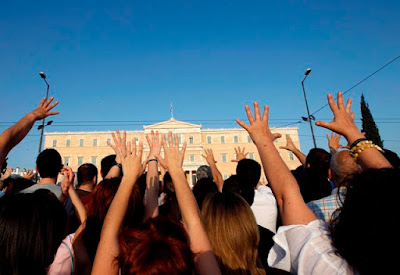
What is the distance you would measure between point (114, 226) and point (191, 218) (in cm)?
49

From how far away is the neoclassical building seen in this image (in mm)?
53969

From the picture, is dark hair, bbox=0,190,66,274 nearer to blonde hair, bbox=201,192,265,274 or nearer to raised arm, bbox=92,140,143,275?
raised arm, bbox=92,140,143,275

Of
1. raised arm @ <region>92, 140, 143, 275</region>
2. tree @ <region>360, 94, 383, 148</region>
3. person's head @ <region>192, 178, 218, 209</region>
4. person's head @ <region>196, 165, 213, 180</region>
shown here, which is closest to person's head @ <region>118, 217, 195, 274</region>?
raised arm @ <region>92, 140, 143, 275</region>

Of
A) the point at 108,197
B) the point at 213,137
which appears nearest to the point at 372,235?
the point at 108,197

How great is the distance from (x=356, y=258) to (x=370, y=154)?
3.10 feet

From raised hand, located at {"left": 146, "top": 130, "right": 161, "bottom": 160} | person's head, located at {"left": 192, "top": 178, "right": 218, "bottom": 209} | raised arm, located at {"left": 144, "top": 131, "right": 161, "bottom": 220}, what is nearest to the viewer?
raised arm, located at {"left": 144, "top": 131, "right": 161, "bottom": 220}

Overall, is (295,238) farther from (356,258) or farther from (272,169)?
(272,169)

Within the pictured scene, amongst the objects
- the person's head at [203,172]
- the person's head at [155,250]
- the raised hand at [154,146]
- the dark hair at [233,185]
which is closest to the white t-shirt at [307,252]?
the person's head at [155,250]

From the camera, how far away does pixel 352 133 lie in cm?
196

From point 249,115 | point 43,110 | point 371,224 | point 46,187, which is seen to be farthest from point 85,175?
→ point 371,224

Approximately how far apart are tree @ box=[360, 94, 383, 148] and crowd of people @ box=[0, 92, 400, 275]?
38.8 metres

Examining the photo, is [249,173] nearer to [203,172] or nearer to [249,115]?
[203,172]

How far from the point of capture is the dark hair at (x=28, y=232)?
1607 millimetres

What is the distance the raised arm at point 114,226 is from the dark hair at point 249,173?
7.69 ft
